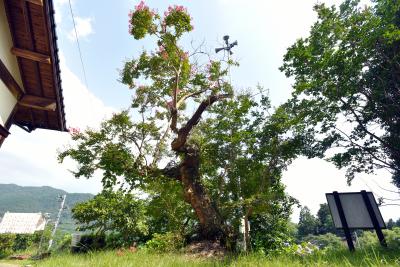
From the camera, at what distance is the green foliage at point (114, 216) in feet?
42.5

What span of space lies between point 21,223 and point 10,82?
5048 cm

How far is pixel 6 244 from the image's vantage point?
2019 centimetres

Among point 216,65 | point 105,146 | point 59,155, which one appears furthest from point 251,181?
point 59,155

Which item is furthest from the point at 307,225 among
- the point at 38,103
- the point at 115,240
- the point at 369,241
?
the point at 38,103

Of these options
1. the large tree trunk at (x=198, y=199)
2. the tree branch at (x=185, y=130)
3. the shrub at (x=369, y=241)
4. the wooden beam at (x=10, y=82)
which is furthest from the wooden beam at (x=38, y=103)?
the shrub at (x=369, y=241)

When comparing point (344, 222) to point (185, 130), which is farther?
point (185, 130)

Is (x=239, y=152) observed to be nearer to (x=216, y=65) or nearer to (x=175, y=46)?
(x=216, y=65)

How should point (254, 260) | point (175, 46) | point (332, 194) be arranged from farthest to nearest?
1. point (175, 46)
2. point (332, 194)
3. point (254, 260)

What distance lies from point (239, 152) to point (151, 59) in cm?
524

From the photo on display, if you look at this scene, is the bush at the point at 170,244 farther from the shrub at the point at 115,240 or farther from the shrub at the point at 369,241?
the shrub at the point at 369,241

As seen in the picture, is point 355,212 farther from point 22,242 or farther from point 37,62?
point 22,242

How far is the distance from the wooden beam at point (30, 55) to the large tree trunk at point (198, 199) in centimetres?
536

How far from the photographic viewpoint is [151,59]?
9.20 meters

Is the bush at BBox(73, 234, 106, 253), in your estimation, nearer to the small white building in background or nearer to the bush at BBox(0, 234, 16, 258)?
the bush at BBox(0, 234, 16, 258)
